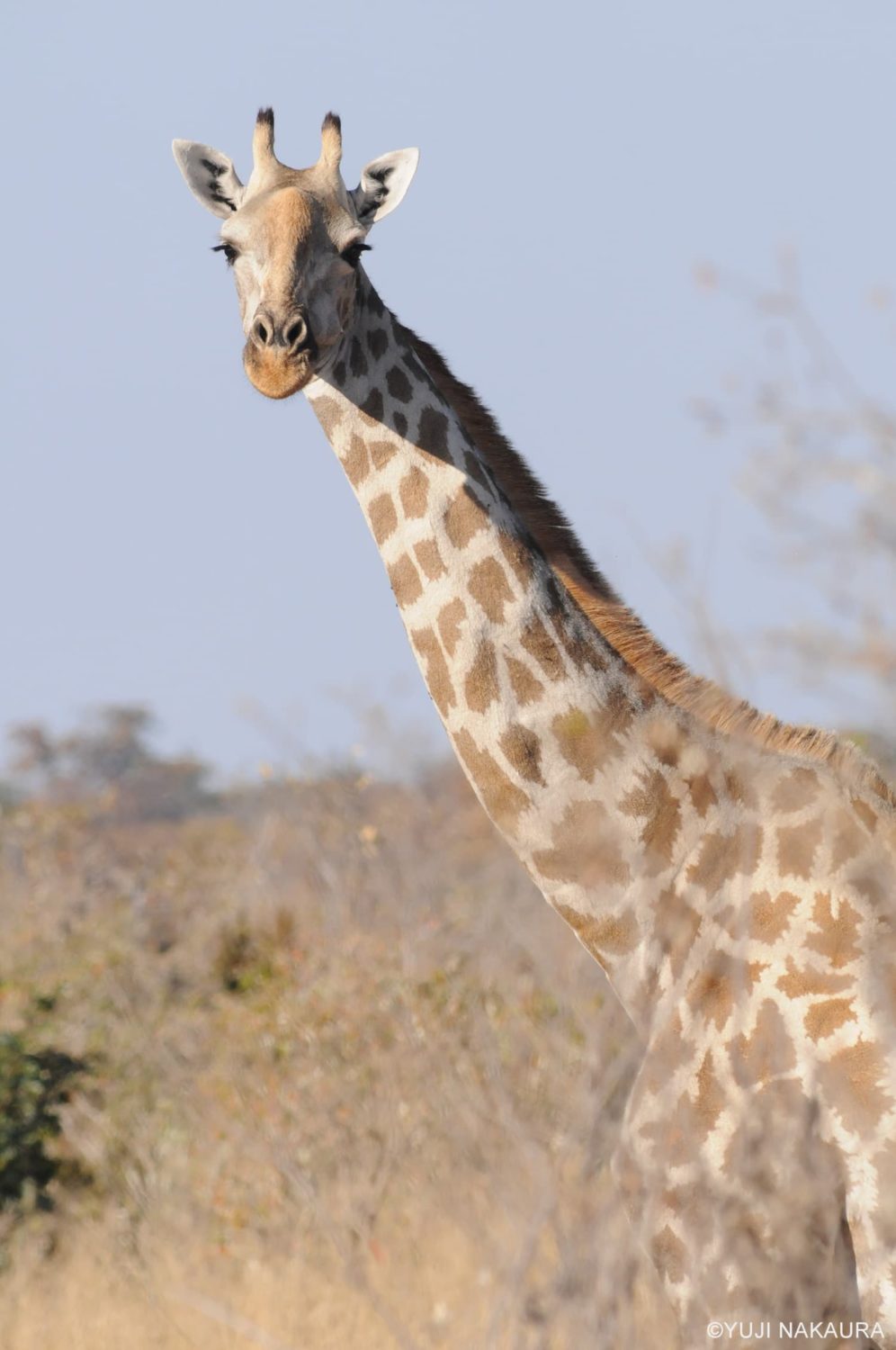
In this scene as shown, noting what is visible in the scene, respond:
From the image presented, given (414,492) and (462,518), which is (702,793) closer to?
(462,518)

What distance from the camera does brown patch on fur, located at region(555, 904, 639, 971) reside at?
569 cm

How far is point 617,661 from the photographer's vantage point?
19.4ft

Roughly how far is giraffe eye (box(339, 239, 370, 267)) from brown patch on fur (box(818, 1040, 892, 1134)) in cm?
293

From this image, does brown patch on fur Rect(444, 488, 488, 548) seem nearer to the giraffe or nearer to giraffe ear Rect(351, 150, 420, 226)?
the giraffe

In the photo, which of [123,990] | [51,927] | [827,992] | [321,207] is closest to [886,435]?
[827,992]

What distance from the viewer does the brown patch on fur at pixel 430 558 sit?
5957 mm

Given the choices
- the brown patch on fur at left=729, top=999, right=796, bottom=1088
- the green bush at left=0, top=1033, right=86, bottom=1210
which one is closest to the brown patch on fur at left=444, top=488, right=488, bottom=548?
the brown patch on fur at left=729, top=999, right=796, bottom=1088

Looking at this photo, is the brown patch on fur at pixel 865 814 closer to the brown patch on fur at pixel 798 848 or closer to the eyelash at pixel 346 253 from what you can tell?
the brown patch on fur at pixel 798 848

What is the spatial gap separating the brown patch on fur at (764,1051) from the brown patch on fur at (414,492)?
1873 mm

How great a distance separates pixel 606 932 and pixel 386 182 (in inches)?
119

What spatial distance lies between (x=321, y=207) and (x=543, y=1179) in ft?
12.6

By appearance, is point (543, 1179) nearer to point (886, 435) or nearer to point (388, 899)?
point (886, 435)

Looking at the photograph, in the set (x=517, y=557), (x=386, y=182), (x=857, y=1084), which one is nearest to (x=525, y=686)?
(x=517, y=557)

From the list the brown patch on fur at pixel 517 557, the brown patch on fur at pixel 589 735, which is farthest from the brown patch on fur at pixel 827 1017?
the brown patch on fur at pixel 517 557
